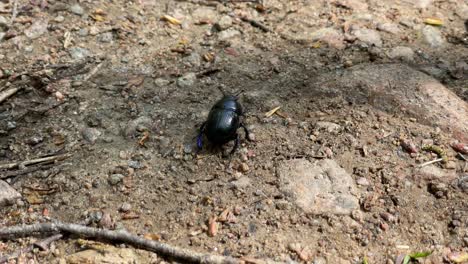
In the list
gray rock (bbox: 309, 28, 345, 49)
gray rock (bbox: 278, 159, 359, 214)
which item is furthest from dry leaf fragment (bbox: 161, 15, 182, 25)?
gray rock (bbox: 278, 159, 359, 214)

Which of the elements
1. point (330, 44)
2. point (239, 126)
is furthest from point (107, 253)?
point (330, 44)

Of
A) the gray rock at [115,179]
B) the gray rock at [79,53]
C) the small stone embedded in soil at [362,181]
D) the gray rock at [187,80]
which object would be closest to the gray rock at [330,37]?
the gray rock at [187,80]

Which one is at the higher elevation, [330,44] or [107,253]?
[330,44]

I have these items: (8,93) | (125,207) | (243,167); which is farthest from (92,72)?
(243,167)

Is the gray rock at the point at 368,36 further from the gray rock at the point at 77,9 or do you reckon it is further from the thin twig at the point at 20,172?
the thin twig at the point at 20,172

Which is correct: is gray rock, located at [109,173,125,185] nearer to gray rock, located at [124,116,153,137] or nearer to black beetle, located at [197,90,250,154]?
gray rock, located at [124,116,153,137]

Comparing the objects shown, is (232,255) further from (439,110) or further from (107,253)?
(439,110)
